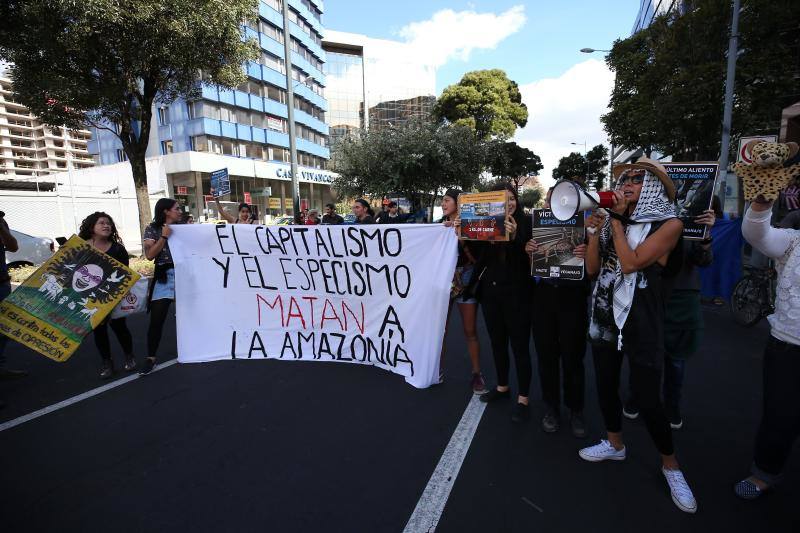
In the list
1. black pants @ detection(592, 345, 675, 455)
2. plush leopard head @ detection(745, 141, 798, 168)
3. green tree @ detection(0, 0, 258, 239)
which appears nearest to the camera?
plush leopard head @ detection(745, 141, 798, 168)

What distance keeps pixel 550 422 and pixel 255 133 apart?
39.6 m

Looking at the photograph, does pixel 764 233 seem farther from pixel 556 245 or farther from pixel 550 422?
pixel 550 422

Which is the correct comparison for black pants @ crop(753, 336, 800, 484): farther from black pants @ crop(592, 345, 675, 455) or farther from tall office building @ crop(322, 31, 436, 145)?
tall office building @ crop(322, 31, 436, 145)

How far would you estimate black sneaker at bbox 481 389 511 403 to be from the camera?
3.69 meters

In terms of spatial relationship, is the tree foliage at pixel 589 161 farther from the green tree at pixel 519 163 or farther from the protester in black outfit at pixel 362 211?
the protester in black outfit at pixel 362 211

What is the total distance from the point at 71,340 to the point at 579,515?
461cm

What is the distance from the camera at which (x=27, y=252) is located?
38.4 ft

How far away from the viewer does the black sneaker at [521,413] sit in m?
3.34

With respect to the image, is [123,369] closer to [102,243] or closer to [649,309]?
[102,243]

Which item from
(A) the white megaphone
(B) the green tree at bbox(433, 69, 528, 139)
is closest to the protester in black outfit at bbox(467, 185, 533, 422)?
(A) the white megaphone

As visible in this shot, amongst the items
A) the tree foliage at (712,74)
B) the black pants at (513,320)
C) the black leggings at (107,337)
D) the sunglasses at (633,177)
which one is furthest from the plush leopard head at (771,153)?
the tree foliage at (712,74)

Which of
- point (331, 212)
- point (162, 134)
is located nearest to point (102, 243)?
point (331, 212)

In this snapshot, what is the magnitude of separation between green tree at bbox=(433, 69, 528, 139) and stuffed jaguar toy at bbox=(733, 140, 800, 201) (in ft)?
114

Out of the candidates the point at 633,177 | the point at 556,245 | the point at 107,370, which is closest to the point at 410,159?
the point at 107,370
